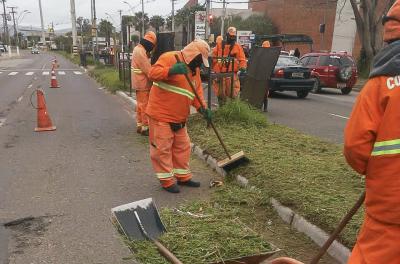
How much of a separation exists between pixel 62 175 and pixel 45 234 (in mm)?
1981

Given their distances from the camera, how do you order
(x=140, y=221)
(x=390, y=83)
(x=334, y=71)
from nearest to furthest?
(x=390, y=83)
(x=140, y=221)
(x=334, y=71)

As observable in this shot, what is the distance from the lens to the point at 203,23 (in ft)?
73.2

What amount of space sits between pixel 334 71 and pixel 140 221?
15926mm

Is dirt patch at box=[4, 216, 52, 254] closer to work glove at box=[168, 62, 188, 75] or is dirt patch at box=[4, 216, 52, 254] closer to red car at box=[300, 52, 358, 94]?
work glove at box=[168, 62, 188, 75]

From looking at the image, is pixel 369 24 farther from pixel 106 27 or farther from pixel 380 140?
pixel 106 27

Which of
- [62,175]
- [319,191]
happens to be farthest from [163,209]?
[62,175]

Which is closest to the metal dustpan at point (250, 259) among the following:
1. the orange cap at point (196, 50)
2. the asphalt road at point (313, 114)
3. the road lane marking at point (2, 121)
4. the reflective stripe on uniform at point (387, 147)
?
the reflective stripe on uniform at point (387, 147)

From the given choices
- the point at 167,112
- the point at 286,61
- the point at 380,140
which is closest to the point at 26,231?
the point at 167,112

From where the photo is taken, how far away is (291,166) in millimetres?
5707

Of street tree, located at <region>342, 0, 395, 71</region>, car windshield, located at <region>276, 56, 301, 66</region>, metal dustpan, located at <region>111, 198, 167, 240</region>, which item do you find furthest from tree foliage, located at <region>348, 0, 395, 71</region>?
Result: metal dustpan, located at <region>111, 198, 167, 240</region>

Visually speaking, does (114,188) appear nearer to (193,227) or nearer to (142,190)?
(142,190)

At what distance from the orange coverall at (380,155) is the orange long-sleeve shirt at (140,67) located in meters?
6.75

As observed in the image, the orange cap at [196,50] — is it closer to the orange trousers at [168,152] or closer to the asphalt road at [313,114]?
the orange trousers at [168,152]

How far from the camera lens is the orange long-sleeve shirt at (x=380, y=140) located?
1.89 meters
